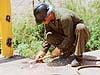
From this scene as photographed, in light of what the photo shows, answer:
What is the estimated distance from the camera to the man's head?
481cm

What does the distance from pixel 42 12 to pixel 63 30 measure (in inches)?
15.1

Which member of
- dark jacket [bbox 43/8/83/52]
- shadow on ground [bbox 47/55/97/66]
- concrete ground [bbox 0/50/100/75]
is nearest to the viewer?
concrete ground [bbox 0/50/100/75]

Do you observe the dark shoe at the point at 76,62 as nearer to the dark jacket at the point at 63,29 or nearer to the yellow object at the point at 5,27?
the dark jacket at the point at 63,29

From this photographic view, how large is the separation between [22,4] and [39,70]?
377cm

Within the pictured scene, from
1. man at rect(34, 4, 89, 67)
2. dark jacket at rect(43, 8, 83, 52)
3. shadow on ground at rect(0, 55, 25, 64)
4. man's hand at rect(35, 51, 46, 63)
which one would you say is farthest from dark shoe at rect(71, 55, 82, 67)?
shadow on ground at rect(0, 55, 25, 64)

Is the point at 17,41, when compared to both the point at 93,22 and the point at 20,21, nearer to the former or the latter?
the point at 20,21

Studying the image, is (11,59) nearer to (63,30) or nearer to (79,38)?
(63,30)

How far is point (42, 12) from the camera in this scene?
4816 mm

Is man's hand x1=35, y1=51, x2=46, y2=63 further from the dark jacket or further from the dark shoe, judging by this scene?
the dark shoe

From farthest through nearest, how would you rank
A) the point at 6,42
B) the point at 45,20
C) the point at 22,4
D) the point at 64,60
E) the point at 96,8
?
the point at 22,4 → the point at 96,8 → the point at 6,42 → the point at 64,60 → the point at 45,20

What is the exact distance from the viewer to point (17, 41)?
6711mm

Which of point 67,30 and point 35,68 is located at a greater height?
point 67,30

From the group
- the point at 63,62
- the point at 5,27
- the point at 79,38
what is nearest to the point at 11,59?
the point at 5,27

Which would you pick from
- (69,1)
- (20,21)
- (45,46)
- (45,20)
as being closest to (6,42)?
(45,46)
